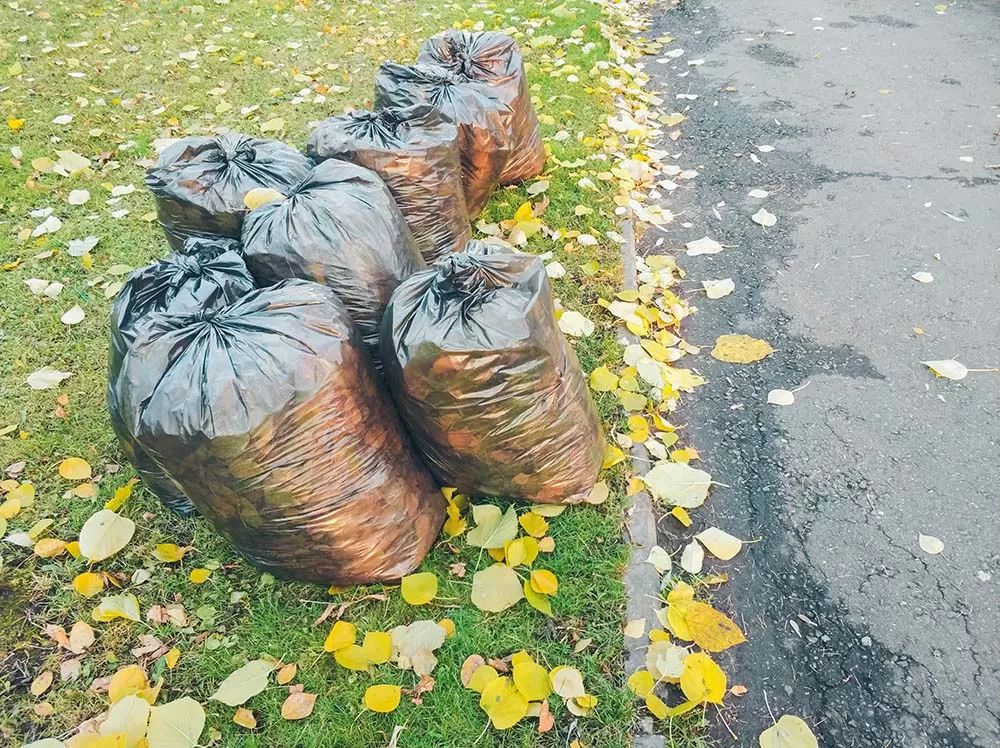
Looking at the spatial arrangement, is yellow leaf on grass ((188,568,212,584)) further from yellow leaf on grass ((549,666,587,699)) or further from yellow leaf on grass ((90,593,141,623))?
yellow leaf on grass ((549,666,587,699))

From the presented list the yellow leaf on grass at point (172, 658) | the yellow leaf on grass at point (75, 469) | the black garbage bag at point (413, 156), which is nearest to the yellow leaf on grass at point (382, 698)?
the yellow leaf on grass at point (172, 658)

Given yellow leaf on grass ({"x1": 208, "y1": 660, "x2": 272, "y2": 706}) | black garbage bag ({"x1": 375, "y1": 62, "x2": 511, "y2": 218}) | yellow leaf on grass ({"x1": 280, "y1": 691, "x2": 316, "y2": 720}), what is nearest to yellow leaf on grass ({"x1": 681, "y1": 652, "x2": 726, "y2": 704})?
yellow leaf on grass ({"x1": 280, "y1": 691, "x2": 316, "y2": 720})

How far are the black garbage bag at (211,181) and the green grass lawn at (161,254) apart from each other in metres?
0.78

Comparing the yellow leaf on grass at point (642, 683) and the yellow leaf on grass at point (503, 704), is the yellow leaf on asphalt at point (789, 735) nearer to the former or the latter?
the yellow leaf on grass at point (642, 683)

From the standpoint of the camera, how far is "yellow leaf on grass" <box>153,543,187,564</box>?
2123 millimetres

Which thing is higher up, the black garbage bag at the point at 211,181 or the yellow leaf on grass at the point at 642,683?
the black garbage bag at the point at 211,181

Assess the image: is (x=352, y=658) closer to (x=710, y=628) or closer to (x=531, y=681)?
(x=531, y=681)

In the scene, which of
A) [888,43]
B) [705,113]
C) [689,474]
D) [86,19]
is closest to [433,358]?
[689,474]

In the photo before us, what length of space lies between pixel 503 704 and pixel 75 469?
5.69 feet

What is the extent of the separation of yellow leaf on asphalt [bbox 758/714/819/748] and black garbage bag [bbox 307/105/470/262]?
1.98 meters

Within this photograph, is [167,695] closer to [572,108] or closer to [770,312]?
[770,312]

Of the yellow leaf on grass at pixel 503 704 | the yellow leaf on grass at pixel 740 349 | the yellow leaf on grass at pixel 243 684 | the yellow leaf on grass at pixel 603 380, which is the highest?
the yellow leaf on grass at pixel 603 380

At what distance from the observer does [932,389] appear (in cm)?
262

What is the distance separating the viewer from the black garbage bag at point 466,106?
A: 3131 mm
